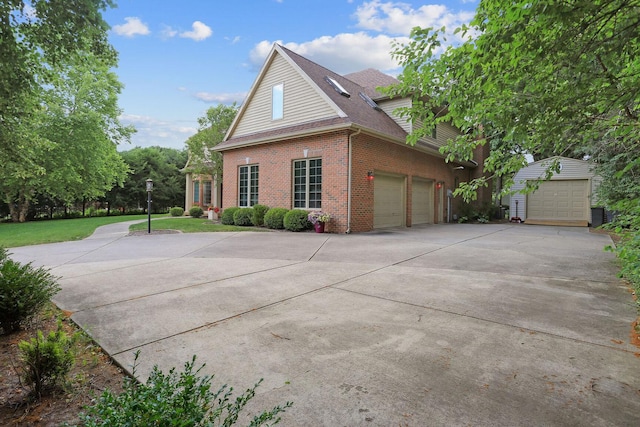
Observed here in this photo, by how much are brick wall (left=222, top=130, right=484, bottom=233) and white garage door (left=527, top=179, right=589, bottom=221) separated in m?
7.25

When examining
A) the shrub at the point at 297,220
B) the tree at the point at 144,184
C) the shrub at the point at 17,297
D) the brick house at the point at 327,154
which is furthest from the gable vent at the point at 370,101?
the tree at the point at 144,184

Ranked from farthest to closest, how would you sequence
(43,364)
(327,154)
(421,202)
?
(421,202)
(327,154)
(43,364)

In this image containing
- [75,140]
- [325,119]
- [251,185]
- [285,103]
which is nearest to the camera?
[325,119]

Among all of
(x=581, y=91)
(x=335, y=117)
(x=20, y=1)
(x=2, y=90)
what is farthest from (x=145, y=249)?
(x=581, y=91)

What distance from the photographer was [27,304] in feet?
10.2

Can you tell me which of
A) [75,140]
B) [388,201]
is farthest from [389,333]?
[75,140]

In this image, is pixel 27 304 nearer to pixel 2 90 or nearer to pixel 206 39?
pixel 2 90

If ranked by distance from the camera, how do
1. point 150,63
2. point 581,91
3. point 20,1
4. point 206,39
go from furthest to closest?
point 206,39 < point 150,63 < point 20,1 < point 581,91

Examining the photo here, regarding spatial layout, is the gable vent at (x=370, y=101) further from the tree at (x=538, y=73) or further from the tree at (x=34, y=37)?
the tree at (x=34, y=37)

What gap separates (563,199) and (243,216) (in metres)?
17.5

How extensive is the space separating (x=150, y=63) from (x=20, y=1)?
21.7 ft

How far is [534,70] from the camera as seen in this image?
3.02 metres

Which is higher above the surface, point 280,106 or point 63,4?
point 280,106

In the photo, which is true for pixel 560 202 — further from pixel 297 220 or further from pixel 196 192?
pixel 196 192
